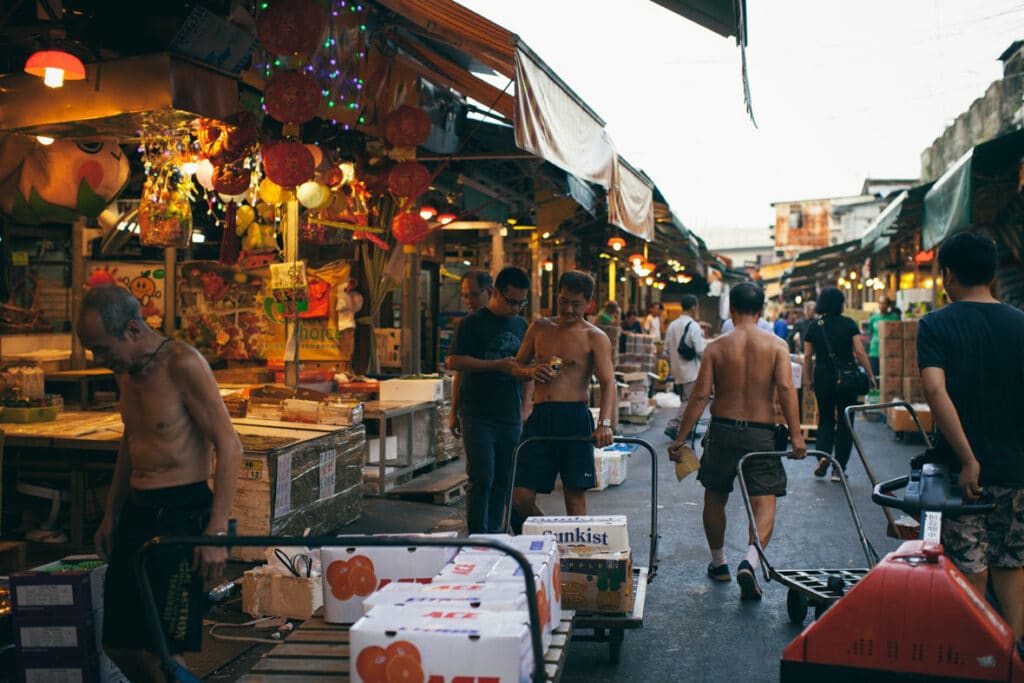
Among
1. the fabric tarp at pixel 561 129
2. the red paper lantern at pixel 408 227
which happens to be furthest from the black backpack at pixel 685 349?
the red paper lantern at pixel 408 227

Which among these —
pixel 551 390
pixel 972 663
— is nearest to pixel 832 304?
pixel 551 390

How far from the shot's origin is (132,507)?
4055 mm

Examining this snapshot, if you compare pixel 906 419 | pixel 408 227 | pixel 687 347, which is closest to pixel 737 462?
pixel 408 227

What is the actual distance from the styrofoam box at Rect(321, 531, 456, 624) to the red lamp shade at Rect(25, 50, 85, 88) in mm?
3845

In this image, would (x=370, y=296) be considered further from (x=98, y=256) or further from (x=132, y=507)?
(x=132, y=507)

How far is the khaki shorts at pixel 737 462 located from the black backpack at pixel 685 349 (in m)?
8.28

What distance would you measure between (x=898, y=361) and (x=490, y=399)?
12.1 m

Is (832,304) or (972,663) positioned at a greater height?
(832,304)

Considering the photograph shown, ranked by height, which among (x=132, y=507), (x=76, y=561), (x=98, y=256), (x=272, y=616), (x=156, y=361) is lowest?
(x=272, y=616)

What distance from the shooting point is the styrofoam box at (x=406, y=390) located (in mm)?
10305

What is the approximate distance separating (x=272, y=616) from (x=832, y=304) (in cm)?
713

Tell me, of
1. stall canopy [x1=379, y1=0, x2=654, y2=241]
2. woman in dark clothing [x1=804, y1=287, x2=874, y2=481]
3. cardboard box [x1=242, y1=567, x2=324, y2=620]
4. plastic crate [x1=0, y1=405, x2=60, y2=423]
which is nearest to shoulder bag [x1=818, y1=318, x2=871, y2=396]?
woman in dark clothing [x1=804, y1=287, x2=874, y2=481]

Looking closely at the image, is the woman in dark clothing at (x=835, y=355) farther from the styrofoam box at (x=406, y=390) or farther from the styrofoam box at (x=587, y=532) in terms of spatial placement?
the styrofoam box at (x=587, y=532)

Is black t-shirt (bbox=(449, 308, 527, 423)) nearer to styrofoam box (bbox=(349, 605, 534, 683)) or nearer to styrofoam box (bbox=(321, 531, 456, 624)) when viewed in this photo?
styrofoam box (bbox=(321, 531, 456, 624))
